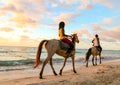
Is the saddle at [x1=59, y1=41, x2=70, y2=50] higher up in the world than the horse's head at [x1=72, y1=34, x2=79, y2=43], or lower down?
lower down

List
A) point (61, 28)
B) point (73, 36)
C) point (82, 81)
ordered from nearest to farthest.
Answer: point (82, 81), point (61, 28), point (73, 36)

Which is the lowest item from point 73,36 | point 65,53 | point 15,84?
point 15,84

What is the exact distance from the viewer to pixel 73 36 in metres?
13.6

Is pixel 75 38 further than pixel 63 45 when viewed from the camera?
Yes

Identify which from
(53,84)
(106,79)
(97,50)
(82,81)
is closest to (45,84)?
(53,84)

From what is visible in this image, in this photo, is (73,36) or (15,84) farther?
(73,36)

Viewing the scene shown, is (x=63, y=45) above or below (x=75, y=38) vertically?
below

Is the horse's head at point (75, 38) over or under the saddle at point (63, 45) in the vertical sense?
over

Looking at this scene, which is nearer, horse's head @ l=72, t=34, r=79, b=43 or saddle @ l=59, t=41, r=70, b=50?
saddle @ l=59, t=41, r=70, b=50

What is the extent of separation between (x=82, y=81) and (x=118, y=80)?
1.43 meters

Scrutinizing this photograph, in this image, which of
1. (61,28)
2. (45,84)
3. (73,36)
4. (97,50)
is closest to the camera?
(45,84)

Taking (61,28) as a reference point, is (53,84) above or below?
below

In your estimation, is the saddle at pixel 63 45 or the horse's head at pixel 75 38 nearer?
the saddle at pixel 63 45

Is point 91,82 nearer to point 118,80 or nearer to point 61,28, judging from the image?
point 118,80
